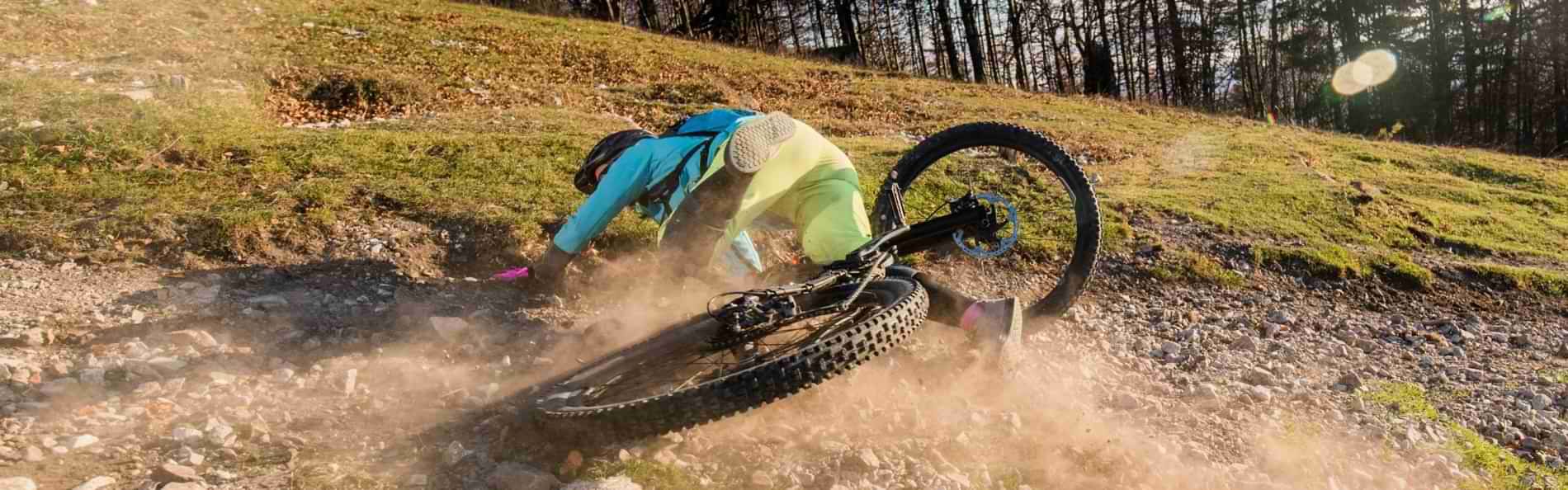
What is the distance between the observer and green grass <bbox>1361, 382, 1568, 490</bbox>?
3.76 m

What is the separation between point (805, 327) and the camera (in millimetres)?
3631

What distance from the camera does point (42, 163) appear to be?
6.34 metres

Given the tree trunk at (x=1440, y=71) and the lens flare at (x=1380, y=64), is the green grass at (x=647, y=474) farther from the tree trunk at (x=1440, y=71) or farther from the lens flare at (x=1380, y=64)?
the lens flare at (x=1380, y=64)

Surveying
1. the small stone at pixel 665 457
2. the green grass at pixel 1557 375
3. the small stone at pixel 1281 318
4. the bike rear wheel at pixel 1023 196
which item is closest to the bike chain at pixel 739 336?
the small stone at pixel 665 457

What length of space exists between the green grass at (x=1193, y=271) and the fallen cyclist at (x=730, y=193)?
2.90m

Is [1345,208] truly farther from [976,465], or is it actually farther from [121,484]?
[121,484]

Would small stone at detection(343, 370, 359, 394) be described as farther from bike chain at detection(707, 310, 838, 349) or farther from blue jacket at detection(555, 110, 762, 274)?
bike chain at detection(707, 310, 838, 349)

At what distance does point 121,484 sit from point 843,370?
8.19 ft

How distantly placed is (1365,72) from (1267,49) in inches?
165

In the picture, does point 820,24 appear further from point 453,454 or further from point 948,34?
point 453,454

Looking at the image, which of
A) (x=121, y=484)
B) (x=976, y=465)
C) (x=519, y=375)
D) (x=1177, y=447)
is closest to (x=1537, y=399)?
(x=1177, y=447)

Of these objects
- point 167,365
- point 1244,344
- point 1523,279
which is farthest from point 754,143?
point 1523,279

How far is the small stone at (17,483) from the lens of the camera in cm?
262

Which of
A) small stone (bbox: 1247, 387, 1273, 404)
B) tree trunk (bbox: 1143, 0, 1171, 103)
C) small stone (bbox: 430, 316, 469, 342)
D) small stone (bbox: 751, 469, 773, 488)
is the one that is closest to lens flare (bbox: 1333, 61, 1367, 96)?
tree trunk (bbox: 1143, 0, 1171, 103)
